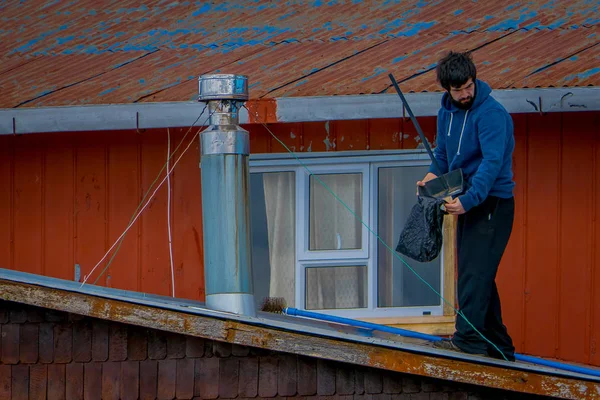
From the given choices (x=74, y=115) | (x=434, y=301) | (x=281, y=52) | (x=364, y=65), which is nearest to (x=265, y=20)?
(x=281, y=52)

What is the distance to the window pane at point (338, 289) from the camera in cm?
771

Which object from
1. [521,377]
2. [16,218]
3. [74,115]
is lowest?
[521,377]

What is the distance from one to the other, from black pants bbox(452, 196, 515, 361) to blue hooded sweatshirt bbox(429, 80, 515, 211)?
0.10 meters

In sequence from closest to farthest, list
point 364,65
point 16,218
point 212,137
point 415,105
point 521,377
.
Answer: point 521,377 < point 212,137 < point 415,105 < point 364,65 < point 16,218

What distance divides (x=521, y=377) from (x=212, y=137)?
198 centimetres

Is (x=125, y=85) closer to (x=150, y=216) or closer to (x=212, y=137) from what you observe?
(x=150, y=216)

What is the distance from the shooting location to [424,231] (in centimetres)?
534

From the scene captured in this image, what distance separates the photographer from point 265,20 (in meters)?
8.32

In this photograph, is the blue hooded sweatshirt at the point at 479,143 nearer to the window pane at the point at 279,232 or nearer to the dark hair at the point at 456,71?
the dark hair at the point at 456,71

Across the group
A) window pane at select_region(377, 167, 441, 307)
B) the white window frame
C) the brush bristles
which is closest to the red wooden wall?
the white window frame

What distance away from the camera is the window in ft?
25.1

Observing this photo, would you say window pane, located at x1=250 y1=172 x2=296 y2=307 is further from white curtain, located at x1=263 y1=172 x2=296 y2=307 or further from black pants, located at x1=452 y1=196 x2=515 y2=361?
black pants, located at x1=452 y1=196 x2=515 y2=361

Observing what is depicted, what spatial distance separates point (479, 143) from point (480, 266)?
59 centimetres

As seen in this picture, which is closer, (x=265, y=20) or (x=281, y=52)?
(x=281, y=52)
